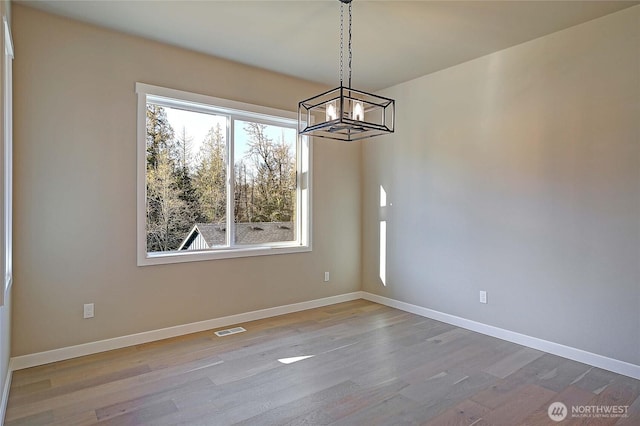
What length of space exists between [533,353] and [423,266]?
4.64 feet

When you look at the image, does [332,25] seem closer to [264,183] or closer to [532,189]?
[264,183]

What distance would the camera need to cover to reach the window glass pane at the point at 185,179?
3637mm

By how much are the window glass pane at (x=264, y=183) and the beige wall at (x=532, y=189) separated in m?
1.31

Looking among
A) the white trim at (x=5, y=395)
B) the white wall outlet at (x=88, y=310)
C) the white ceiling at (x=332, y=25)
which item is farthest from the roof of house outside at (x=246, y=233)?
the white ceiling at (x=332, y=25)

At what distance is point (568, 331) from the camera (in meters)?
3.19

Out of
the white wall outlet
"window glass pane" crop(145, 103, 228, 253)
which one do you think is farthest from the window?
the white wall outlet

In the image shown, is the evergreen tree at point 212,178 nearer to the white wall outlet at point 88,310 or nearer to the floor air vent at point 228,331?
the floor air vent at point 228,331

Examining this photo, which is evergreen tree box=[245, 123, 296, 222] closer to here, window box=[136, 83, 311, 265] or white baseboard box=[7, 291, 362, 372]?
window box=[136, 83, 311, 265]

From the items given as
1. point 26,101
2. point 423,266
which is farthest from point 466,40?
point 26,101

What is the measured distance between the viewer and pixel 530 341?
342cm

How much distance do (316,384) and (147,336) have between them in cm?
177

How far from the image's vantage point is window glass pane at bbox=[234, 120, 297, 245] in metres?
4.22

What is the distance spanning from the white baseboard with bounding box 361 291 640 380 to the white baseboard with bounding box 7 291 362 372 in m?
1.15

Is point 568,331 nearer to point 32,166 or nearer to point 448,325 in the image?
point 448,325
